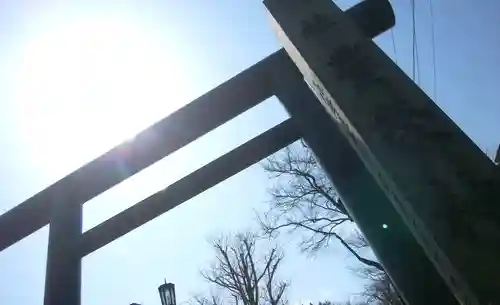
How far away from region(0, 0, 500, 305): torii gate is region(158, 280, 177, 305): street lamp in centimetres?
474

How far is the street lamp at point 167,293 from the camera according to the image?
717 cm

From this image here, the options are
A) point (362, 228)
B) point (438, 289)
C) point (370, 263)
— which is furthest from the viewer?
point (370, 263)

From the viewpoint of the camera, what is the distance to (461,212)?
907 millimetres

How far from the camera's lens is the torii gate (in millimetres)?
919

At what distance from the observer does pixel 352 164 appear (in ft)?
5.98

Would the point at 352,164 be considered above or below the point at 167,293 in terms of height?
below

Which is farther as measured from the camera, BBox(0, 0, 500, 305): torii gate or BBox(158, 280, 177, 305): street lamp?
BBox(158, 280, 177, 305): street lamp

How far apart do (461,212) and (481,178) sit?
105 mm

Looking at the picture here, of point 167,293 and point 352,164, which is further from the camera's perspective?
point 167,293

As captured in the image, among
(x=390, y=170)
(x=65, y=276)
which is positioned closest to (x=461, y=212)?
(x=390, y=170)

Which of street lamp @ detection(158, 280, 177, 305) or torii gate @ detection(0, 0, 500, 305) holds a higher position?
street lamp @ detection(158, 280, 177, 305)

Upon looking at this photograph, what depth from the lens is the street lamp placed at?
7.17 metres

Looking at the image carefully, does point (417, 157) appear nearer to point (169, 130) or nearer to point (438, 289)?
point (438, 289)

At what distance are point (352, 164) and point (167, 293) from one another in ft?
20.2
